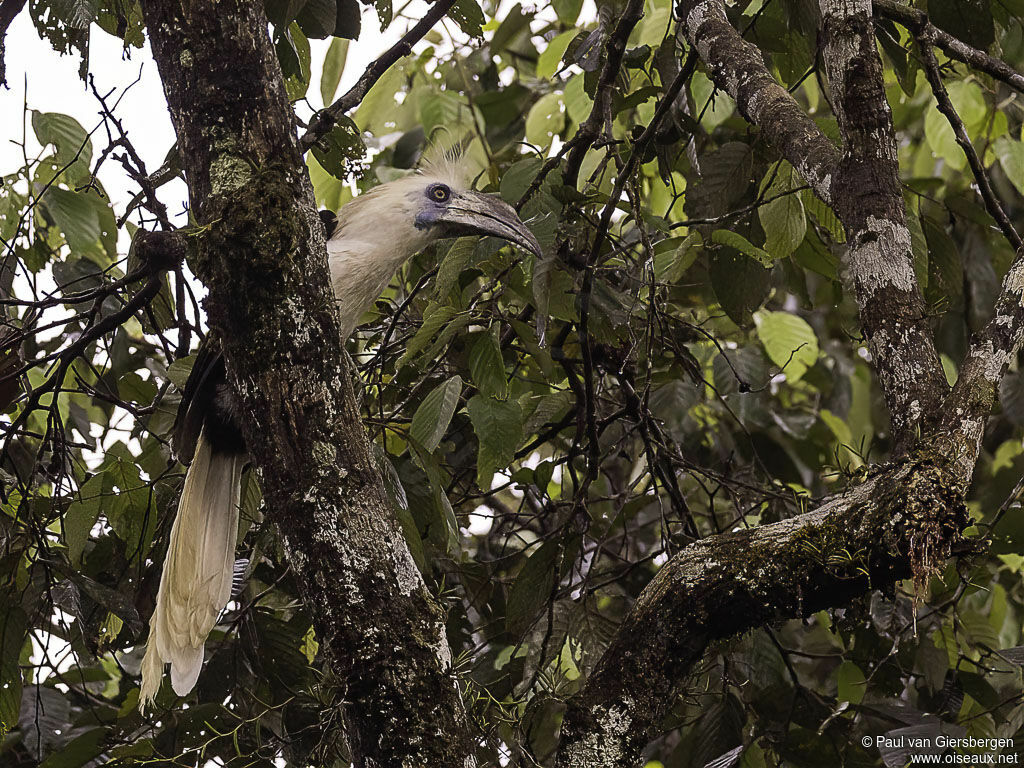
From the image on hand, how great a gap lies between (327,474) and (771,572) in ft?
1.82

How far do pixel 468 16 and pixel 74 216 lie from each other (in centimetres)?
92

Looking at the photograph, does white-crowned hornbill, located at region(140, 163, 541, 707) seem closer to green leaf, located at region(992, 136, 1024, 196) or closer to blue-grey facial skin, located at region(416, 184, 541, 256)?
blue-grey facial skin, located at region(416, 184, 541, 256)

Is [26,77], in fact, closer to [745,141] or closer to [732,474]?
[745,141]

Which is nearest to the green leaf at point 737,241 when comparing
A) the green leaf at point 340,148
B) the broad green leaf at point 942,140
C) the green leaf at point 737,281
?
the green leaf at point 737,281

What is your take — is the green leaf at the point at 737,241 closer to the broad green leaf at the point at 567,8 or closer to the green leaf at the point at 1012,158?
the broad green leaf at the point at 567,8

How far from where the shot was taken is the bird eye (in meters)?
2.55

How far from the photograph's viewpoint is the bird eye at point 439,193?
255 centimetres

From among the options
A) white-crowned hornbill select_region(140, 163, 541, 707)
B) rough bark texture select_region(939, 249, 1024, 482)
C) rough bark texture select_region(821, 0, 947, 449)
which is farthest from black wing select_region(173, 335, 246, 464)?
rough bark texture select_region(939, 249, 1024, 482)

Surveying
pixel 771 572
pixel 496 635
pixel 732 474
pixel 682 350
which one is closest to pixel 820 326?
pixel 732 474

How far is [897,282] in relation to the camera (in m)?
1.37

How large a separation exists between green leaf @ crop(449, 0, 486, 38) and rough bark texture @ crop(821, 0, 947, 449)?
87 centimetres

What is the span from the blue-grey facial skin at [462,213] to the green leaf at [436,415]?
2.15 ft

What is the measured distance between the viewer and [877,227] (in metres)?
1.41

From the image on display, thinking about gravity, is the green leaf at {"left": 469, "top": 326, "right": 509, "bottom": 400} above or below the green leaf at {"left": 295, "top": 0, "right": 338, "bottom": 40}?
below
